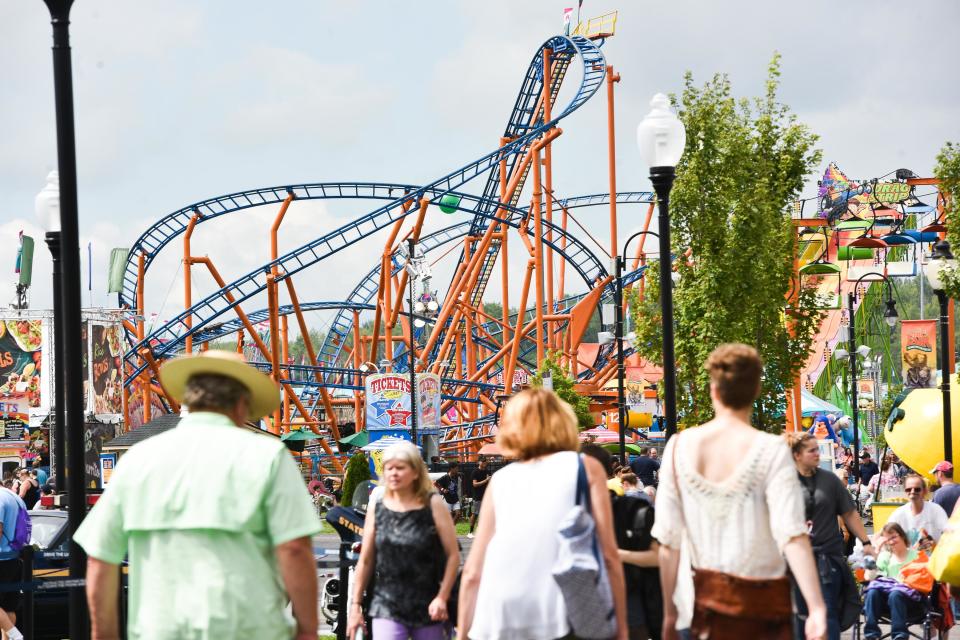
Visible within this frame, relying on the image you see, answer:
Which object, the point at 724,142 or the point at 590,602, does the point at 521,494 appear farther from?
the point at 724,142

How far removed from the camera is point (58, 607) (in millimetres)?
9422

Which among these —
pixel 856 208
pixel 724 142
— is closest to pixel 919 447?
pixel 724 142

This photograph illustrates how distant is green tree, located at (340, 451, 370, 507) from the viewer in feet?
77.1

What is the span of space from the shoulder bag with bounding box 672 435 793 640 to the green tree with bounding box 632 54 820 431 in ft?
37.6

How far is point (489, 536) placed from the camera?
4566 millimetres

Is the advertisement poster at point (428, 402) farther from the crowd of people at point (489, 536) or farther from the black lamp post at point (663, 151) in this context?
the crowd of people at point (489, 536)

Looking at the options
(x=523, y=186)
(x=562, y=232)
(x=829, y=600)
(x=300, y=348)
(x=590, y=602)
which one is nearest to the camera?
(x=590, y=602)

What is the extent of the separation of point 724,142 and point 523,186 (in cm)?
2466

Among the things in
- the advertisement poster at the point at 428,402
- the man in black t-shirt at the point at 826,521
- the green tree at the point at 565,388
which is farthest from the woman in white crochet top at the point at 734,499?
the green tree at the point at 565,388

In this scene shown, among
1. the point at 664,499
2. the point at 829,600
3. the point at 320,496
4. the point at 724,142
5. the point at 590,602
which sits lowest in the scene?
the point at 320,496

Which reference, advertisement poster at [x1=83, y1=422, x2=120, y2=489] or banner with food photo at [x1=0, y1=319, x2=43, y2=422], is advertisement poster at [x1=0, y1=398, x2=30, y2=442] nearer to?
banner with food photo at [x1=0, y1=319, x2=43, y2=422]

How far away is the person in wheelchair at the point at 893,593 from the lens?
8.33m

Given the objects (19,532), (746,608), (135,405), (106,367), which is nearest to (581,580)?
(746,608)

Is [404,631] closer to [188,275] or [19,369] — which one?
[188,275]
